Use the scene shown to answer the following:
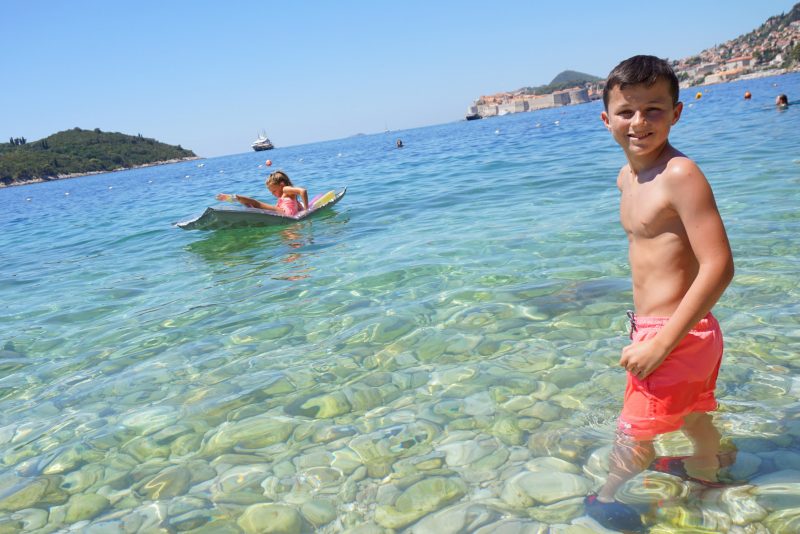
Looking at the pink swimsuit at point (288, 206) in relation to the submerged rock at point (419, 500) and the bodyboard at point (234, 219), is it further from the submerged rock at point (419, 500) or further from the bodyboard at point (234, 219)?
the submerged rock at point (419, 500)

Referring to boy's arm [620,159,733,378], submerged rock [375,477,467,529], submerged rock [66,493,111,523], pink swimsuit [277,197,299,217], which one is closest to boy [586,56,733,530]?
boy's arm [620,159,733,378]

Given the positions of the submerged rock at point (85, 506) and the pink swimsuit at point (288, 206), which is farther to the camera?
the pink swimsuit at point (288, 206)

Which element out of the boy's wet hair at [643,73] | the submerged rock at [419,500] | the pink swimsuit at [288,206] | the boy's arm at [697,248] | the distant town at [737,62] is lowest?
the submerged rock at [419,500]

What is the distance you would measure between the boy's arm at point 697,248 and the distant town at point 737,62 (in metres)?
113

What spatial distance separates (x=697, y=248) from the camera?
1910mm

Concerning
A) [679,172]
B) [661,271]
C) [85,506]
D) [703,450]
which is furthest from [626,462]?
[85,506]

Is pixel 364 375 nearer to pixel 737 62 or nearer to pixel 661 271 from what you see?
pixel 661 271

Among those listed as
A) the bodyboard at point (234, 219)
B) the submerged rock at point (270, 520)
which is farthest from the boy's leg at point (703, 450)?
the bodyboard at point (234, 219)

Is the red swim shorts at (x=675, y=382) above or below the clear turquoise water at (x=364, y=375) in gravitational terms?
above

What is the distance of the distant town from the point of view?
127m

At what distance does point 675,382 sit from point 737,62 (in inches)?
6845

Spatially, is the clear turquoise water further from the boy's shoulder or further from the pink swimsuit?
the pink swimsuit

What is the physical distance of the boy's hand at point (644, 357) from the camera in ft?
6.61

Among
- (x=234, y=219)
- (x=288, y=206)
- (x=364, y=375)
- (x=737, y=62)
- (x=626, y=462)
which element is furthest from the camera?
(x=737, y=62)
